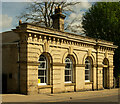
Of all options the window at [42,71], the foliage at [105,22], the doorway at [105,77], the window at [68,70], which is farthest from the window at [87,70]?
the foliage at [105,22]

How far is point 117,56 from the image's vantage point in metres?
28.4

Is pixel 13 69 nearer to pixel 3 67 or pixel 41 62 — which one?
pixel 3 67

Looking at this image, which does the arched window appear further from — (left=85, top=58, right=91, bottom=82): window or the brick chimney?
the brick chimney

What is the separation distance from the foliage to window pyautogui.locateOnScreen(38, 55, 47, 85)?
50.1ft

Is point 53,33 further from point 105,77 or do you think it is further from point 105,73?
point 105,77

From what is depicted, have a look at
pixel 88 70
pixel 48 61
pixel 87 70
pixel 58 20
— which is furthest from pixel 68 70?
pixel 58 20

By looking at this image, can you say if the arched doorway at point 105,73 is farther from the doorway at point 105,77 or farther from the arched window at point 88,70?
the arched window at point 88,70

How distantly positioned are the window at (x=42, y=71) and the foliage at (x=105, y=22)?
1526 cm

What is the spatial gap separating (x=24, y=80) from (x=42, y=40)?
3.35 meters

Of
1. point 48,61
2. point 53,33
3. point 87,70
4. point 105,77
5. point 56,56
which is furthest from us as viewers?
point 105,77

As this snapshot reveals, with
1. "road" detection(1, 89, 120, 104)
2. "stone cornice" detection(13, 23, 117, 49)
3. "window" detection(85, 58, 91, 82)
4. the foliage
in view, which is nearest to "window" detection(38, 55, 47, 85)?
"road" detection(1, 89, 120, 104)

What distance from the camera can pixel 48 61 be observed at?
640 inches

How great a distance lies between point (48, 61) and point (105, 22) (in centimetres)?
1652

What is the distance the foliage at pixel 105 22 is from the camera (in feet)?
94.5
